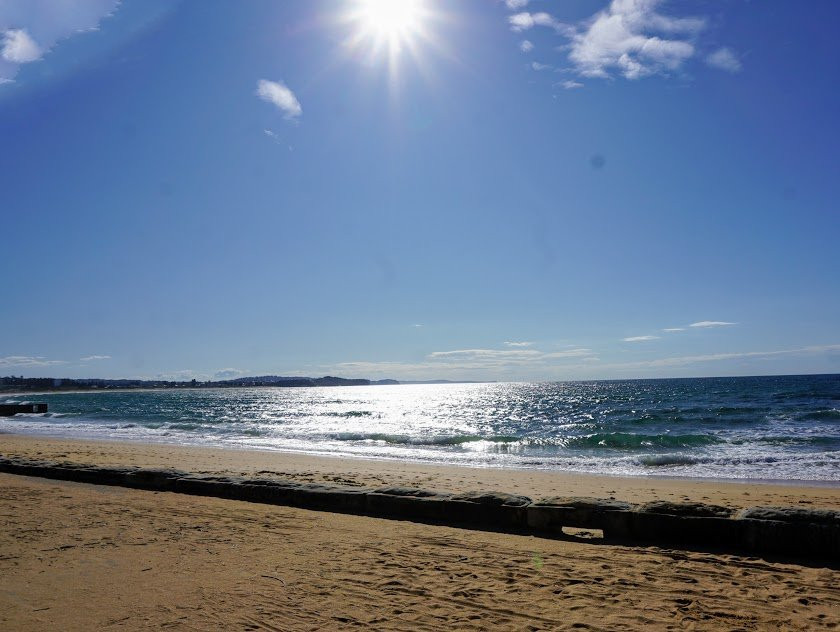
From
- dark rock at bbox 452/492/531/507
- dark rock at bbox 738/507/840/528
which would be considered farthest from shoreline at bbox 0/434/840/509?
dark rock at bbox 738/507/840/528

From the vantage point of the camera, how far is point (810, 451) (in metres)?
19.3

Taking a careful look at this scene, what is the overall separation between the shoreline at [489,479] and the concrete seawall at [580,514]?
2979 mm

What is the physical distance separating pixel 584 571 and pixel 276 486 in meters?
5.13

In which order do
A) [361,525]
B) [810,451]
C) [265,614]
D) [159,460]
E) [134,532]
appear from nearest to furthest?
[265,614] → [134,532] → [361,525] → [159,460] → [810,451]

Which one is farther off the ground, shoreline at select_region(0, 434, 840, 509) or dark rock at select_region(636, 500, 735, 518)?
dark rock at select_region(636, 500, 735, 518)

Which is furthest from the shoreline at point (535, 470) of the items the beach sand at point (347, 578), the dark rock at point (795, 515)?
the beach sand at point (347, 578)

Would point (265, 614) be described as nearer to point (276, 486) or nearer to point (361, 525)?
point (361, 525)

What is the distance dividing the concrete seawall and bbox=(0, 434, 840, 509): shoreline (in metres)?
2.98

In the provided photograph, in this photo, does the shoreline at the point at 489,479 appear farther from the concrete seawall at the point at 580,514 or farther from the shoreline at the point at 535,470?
the concrete seawall at the point at 580,514

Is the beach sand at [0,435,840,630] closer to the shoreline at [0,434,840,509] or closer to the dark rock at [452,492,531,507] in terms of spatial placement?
the dark rock at [452,492,531,507]

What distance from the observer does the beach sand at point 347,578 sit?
14.3 ft

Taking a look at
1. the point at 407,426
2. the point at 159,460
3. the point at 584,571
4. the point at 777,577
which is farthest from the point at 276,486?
the point at 407,426

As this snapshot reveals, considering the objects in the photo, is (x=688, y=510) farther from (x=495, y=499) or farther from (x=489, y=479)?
(x=489, y=479)

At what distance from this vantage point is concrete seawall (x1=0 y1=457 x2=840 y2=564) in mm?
6074
